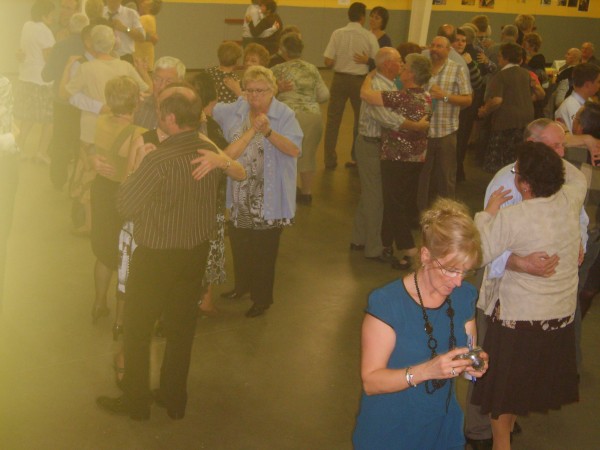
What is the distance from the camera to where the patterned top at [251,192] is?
15.5ft

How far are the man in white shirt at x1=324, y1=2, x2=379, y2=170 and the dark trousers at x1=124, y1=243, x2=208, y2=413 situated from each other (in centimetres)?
524

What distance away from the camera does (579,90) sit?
18.8ft

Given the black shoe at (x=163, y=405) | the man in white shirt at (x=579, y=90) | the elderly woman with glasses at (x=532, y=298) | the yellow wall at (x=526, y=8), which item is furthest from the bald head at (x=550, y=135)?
the yellow wall at (x=526, y=8)

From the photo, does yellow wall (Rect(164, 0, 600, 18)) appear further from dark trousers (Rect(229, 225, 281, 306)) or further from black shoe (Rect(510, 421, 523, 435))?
black shoe (Rect(510, 421, 523, 435))

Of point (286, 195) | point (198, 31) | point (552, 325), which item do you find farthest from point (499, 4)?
point (552, 325)

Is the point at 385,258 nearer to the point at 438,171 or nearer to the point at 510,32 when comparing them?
the point at 438,171

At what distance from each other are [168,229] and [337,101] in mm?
5572

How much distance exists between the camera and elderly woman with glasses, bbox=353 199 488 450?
2.51 meters

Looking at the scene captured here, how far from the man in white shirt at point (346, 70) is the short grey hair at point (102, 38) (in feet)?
11.3

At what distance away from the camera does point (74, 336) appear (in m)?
4.65

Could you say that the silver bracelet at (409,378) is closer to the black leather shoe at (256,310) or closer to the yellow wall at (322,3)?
the black leather shoe at (256,310)

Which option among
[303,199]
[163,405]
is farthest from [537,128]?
[303,199]

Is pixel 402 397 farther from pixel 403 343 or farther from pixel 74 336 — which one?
pixel 74 336

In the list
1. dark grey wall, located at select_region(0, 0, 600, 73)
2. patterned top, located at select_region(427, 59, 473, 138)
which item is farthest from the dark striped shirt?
dark grey wall, located at select_region(0, 0, 600, 73)
